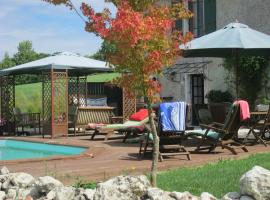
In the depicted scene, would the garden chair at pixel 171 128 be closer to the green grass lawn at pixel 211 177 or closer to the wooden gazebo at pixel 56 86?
the green grass lawn at pixel 211 177

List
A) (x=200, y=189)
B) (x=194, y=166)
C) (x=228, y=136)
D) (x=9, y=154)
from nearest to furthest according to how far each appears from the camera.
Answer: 1. (x=200, y=189)
2. (x=194, y=166)
3. (x=228, y=136)
4. (x=9, y=154)

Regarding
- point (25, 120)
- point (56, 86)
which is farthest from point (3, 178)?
point (25, 120)

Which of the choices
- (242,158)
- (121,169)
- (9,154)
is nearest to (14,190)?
(121,169)

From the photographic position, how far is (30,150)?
597 inches

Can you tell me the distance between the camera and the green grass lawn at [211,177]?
6.54 metres

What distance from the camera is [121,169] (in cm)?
845

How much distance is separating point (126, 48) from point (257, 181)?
198 centimetres

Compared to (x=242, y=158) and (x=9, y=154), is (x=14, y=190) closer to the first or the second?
(x=242, y=158)

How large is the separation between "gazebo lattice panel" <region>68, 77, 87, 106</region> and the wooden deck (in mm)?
11035

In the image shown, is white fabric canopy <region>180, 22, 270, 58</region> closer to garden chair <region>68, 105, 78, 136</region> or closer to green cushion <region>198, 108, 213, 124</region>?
green cushion <region>198, 108, 213, 124</region>

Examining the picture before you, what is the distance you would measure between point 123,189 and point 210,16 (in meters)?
16.1

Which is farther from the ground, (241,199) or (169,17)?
(169,17)

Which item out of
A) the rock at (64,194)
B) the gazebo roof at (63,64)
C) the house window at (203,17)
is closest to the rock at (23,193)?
the rock at (64,194)

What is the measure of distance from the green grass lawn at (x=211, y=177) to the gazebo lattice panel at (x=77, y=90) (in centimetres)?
1384
